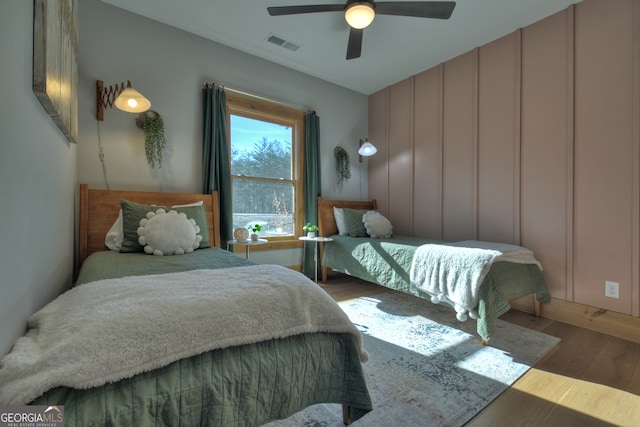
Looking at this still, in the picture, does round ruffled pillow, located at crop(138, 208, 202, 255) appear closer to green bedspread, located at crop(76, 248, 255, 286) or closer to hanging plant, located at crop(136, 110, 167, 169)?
green bedspread, located at crop(76, 248, 255, 286)

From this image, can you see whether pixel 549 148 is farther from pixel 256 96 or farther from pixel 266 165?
pixel 256 96

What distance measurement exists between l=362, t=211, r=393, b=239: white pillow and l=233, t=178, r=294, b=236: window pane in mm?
1004

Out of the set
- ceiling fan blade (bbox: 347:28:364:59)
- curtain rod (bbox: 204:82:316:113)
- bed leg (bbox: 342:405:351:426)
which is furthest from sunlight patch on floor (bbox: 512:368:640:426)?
curtain rod (bbox: 204:82:316:113)

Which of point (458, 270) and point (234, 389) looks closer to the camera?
point (234, 389)

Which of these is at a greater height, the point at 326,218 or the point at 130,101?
the point at 130,101

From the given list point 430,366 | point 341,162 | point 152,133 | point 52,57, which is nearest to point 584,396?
point 430,366

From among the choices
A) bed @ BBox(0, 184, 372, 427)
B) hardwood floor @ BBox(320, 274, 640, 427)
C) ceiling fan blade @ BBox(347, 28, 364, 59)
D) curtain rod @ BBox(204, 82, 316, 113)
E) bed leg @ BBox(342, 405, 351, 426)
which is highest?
ceiling fan blade @ BBox(347, 28, 364, 59)

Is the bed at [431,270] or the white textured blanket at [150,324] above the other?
the white textured blanket at [150,324]

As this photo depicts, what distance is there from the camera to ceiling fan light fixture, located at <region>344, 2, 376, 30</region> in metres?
2.22

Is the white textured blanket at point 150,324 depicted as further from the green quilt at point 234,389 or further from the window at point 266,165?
the window at point 266,165

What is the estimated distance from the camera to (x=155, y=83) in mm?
2848

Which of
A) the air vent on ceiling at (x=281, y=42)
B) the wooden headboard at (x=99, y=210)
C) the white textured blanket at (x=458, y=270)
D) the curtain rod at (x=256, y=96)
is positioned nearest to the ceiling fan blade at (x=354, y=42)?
the air vent on ceiling at (x=281, y=42)

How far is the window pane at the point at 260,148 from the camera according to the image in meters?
3.40

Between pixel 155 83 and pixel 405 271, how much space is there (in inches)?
121
